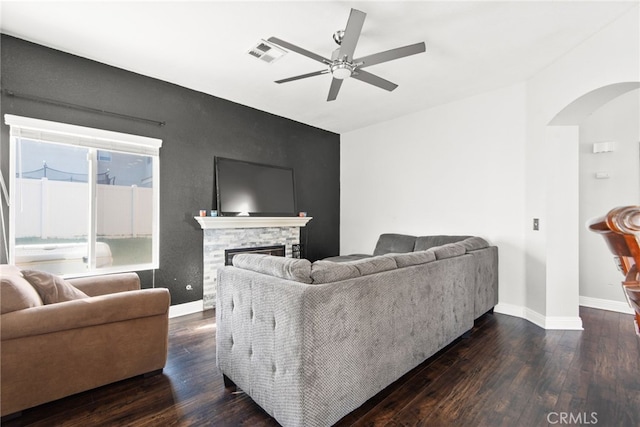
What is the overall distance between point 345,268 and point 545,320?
2.82 m

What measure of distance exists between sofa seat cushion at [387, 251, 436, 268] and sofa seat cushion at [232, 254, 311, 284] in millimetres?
790

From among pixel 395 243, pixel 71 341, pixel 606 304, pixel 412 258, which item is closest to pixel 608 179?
pixel 606 304

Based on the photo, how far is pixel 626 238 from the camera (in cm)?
55

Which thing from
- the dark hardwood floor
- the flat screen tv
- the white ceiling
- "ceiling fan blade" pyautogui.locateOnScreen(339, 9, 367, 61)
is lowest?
the dark hardwood floor

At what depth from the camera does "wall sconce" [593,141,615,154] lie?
3.70 m

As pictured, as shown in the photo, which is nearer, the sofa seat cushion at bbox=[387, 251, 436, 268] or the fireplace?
the sofa seat cushion at bbox=[387, 251, 436, 268]

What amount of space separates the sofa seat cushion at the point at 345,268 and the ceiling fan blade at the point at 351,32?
1.64 meters

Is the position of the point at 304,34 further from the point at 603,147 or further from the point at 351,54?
the point at 603,147

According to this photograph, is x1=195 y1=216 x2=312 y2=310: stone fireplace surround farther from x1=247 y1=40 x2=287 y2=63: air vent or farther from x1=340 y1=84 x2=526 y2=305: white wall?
x1=247 y1=40 x2=287 y2=63: air vent

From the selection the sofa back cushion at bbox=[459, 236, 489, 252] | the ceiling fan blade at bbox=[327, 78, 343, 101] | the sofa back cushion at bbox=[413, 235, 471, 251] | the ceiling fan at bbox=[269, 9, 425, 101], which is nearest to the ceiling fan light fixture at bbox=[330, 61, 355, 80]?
the ceiling fan at bbox=[269, 9, 425, 101]

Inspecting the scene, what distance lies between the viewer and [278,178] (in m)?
4.81

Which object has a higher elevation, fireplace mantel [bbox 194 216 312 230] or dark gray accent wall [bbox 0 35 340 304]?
dark gray accent wall [bbox 0 35 340 304]

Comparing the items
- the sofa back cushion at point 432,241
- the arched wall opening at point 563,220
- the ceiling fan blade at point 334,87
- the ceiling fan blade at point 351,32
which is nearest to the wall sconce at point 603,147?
the arched wall opening at point 563,220

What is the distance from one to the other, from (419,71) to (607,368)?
3198mm
